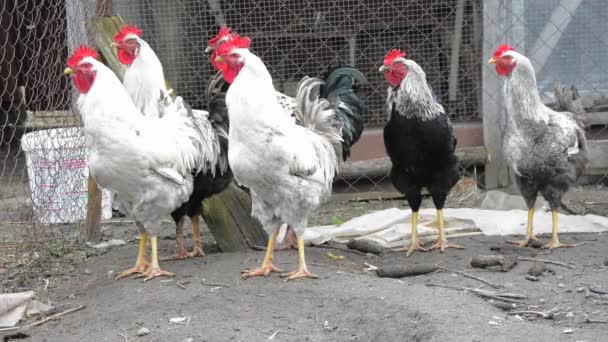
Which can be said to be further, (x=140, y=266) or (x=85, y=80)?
(x=140, y=266)

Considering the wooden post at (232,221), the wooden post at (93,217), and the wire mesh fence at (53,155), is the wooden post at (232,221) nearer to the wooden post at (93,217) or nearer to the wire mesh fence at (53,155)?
the wooden post at (93,217)

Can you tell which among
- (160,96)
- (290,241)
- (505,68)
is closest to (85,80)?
(160,96)

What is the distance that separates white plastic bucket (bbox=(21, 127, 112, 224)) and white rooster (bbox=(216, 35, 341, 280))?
72.6 inches

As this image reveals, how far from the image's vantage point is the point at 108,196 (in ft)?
24.3

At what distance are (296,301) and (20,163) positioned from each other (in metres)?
5.58

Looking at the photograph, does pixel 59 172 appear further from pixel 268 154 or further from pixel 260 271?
pixel 268 154

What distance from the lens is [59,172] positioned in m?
6.23

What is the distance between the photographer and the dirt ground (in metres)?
4.09

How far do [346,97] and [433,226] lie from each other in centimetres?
120

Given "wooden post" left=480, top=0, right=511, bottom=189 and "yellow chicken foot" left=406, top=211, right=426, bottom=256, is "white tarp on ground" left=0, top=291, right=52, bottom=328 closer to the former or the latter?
"yellow chicken foot" left=406, top=211, right=426, bottom=256

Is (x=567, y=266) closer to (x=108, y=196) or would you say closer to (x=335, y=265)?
(x=335, y=265)

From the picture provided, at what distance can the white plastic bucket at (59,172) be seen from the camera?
624cm

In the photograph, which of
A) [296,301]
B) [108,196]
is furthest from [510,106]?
[108,196]

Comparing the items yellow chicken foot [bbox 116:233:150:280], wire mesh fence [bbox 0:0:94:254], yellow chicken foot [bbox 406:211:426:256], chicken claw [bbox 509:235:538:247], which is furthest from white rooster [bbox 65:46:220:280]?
chicken claw [bbox 509:235:538:247]
